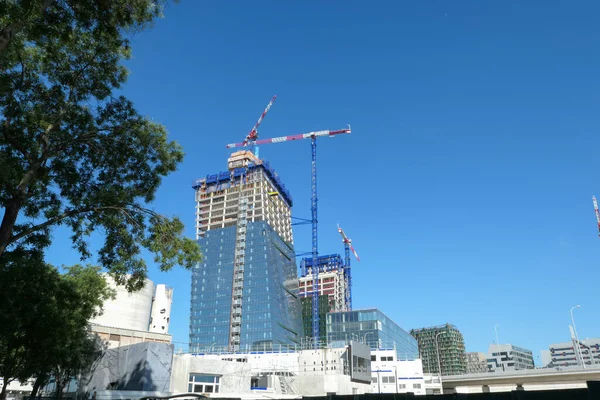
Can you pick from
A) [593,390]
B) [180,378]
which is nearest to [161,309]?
[180,378]

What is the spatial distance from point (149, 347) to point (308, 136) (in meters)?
146

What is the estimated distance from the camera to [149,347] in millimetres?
32188

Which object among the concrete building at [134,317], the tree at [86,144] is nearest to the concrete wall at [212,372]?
the concrete building at [134,317]

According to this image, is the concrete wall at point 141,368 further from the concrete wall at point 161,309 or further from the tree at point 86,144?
the concrete wall at point 161,309

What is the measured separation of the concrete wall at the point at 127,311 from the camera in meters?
95.4

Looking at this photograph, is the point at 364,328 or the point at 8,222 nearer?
the point at 8,222

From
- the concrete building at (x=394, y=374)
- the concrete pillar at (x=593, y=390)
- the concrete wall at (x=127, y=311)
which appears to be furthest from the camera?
the concrete building at (x=394, y=374)

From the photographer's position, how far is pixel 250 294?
155875 millimetres

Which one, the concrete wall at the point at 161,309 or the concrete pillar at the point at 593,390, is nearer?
the concrete pillar at the point at 593,390

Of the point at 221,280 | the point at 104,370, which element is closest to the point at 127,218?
the point at 104,370

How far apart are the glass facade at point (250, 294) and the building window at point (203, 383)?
10609 cm

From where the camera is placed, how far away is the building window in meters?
35.5

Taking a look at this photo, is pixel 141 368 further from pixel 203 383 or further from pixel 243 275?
pixel 243 275

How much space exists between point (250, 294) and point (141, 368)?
126 m
